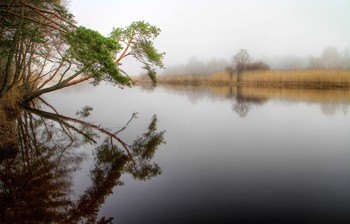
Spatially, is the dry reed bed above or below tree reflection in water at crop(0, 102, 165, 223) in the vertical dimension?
above

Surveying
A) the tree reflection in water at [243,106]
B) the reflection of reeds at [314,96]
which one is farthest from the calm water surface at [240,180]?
the reflection of reeds at [314,96]

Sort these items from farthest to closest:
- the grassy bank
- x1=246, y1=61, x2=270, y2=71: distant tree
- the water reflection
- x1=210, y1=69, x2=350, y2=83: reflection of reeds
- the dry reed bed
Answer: x1=246, y1=61, x2=270, y2=71: distant tree → the grassy bank → x1=210, y1=69, x2=350, y2=83: reflection of reeds → the dry reed bed → the water reflection

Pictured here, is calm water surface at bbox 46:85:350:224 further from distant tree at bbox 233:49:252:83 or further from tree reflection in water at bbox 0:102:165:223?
distant tree at bbox 233:49:252:83

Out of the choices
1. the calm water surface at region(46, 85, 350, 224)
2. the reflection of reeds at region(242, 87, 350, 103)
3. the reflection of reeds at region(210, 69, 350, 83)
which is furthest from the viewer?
the reflection of reeds at region(210, 69, 350, 83)

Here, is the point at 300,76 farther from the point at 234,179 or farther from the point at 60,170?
the point at 60,170

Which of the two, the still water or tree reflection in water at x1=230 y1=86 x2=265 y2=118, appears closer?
the still water

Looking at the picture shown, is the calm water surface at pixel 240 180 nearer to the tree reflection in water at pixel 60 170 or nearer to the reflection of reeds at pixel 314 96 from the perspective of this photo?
the tree reflection in water at pixel 60 170

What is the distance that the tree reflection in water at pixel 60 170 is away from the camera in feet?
11.4

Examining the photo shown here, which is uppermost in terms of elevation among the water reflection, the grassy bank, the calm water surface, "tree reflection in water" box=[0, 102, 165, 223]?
the grassy bank

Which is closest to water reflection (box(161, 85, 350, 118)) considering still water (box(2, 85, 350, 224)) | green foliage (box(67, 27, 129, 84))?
still water (box(2, 85, 350, 224))

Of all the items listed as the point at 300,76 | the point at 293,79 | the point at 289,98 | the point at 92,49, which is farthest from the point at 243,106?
the point at 293,79

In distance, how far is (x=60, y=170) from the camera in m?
5.01

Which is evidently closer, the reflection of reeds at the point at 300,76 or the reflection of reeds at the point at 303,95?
the reflection of reeds at the point at 303,95

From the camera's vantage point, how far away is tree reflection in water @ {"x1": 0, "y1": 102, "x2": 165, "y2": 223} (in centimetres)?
348
